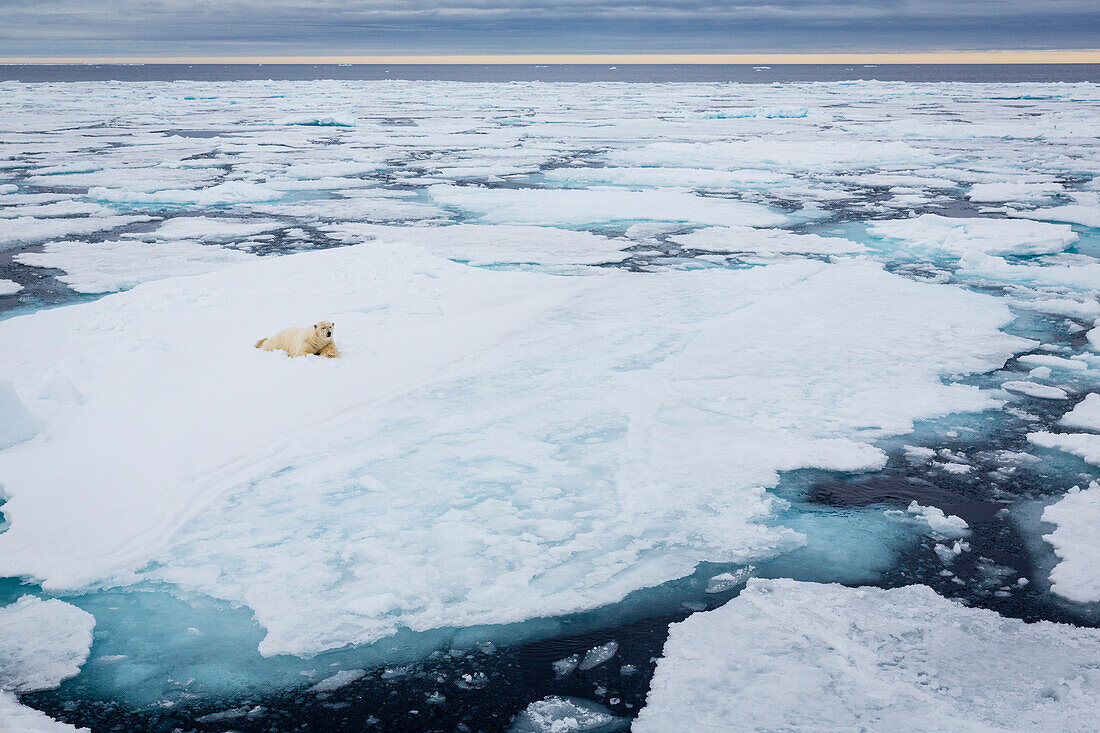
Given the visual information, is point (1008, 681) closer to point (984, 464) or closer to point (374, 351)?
point (984, 464)

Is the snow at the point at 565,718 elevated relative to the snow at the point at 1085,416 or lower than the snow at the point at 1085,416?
lower

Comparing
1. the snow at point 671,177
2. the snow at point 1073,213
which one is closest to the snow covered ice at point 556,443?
the snow at point 1073,213

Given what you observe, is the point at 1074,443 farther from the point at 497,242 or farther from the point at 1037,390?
the point at 497,242

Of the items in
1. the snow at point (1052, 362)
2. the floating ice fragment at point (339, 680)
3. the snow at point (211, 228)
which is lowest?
the snow at point (211, 228)

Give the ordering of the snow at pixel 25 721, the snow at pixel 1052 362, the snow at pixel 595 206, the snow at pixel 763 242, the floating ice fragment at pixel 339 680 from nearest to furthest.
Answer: the snow at pixel 25 721, the floating ice fragment at pixel 339 680, the snow at pixel 1052 362, the snow at pixel 763 242, the snow at pixel 595 206

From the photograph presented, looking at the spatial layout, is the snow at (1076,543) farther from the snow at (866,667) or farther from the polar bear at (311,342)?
the polar bear at (311,342)

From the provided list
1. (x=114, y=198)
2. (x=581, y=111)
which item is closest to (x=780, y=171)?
(x=114, y=198)
